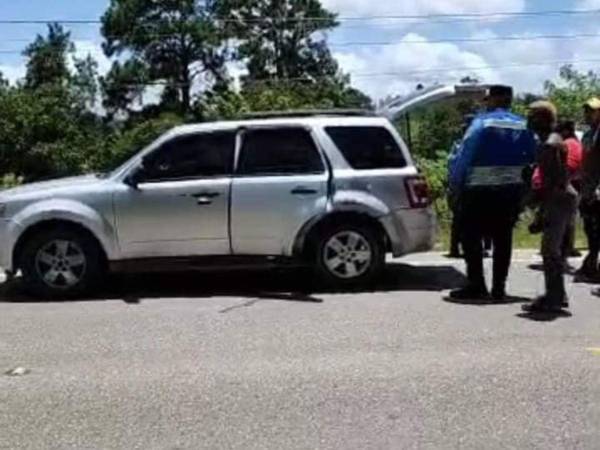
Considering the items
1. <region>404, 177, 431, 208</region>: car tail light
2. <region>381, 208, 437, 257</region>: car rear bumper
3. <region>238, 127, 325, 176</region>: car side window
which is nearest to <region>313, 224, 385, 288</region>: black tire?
<region>381, 208, 437, 257</region>: car rear bumper

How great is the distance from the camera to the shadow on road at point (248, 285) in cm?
976

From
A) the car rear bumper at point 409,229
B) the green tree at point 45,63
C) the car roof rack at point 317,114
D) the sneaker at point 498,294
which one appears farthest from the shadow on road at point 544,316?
the green tree at point 45,63

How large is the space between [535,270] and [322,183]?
8.47 feet

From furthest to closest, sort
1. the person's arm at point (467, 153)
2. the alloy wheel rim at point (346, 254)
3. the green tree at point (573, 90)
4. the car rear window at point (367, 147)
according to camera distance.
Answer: the green tree at point (573, 90), the car rear window at point (367, 147), the alloy wheel rim at point (346, 254), the person's arm at point (467, 153)

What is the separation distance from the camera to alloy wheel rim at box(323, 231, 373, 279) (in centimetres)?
984

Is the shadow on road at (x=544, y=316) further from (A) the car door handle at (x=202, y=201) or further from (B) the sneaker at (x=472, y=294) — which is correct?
(A) the car door handle at (x=202, y=201)

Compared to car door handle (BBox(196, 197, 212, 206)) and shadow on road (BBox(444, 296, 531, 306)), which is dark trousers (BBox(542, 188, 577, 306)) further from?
car door handle (BBox(196, 197, 212, 206))

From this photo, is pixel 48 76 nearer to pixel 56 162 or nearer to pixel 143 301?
pixel 56 162

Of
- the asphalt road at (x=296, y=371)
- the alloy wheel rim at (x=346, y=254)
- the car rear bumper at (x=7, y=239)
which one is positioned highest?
the car rear bumper at (x=7, y=239)

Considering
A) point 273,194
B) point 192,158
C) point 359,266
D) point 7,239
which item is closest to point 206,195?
point 192,158

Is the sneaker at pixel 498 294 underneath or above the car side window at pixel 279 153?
underneath

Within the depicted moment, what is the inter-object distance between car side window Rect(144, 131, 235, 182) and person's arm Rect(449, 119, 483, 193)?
2.07m

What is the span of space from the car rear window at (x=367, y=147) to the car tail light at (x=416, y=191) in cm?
19

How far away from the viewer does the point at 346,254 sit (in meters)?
9.85
